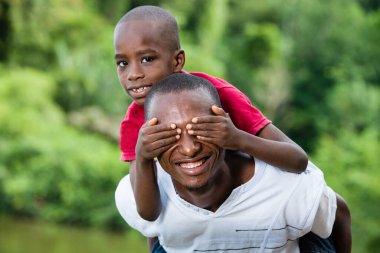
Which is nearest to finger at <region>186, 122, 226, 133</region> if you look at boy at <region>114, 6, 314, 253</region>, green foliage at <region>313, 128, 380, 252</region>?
boy at <region>114, 6, 314, 253</region>

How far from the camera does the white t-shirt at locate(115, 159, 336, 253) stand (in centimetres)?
184

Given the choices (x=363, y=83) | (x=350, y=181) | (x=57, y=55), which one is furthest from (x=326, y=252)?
(x=363, y=83)

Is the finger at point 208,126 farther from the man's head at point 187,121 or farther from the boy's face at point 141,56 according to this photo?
the boy's face at point 141,56

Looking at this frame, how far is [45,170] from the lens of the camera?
14.9 metres

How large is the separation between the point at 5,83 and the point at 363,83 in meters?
12.0

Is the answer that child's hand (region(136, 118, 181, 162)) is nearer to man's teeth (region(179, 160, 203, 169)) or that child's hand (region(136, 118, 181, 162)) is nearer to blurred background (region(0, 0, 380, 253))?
man's teeth (region(179, 160, 203, 169))

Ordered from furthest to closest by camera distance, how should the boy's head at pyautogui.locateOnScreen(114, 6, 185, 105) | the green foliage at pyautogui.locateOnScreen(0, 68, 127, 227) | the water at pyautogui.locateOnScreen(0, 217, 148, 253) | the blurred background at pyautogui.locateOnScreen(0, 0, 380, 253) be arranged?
the green foliage at pyautogui.locateOnScreen(0, 68, 127, 227) → the blurred background at pyautogui.locateOnScreen(0, 0, 380, 253) → the water at pyautogui.locateOnScreen(0, 217, 148, 253) → the boy's head at pyautogui.locateOnScreen(114, 6, 185, 105)

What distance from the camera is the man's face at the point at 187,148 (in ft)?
5.68

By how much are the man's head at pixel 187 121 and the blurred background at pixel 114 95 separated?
23.0 ft

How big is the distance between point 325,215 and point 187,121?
48 cm

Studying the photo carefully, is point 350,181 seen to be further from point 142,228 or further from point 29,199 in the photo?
point 142,228

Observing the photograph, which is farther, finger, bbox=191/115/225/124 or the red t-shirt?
the red t-shirt

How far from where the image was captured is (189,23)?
2469 cm

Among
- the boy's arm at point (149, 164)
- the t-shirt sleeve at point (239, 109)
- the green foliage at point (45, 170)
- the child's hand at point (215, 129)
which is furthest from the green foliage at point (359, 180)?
the child's hand at point (215, 129)
